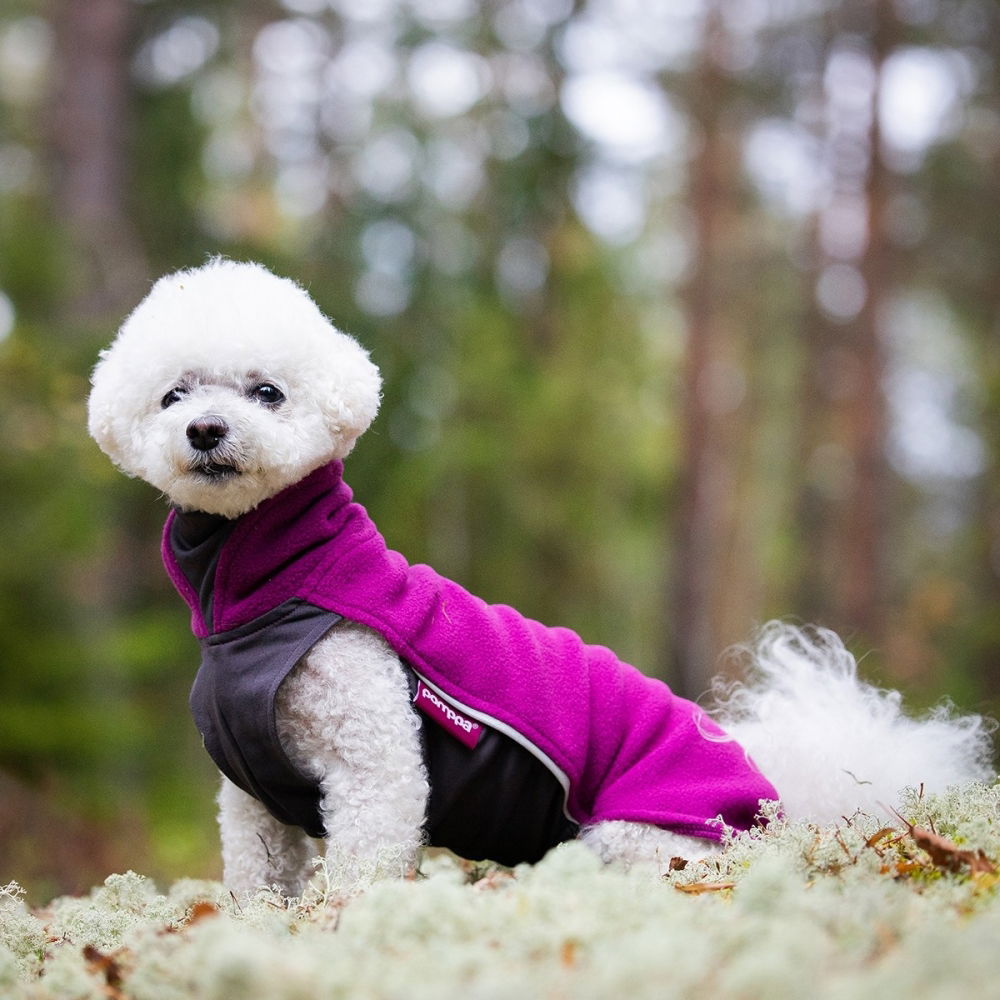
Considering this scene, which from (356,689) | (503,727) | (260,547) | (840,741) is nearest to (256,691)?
(356,689)

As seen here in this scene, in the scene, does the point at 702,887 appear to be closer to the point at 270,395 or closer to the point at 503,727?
the point at 503,727

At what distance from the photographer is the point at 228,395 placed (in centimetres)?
336

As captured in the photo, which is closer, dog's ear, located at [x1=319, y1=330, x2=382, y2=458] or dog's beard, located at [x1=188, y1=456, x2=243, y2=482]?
dog's beard, located at [x1=188, y1=456, x2=243, y2=482]

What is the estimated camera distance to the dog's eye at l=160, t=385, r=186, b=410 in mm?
3404

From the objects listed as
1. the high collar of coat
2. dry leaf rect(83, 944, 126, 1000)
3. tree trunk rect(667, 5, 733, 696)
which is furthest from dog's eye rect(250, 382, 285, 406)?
tree trunk rect(667, 5, 733, 696)

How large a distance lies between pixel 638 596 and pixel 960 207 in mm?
6920

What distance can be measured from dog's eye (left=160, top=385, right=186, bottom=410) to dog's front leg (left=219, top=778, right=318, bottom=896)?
4.03 ft

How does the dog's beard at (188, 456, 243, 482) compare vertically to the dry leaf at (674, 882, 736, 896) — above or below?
above

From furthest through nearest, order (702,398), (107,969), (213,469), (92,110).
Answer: (702,398) → (92,110) → (213,469) → (107,969)

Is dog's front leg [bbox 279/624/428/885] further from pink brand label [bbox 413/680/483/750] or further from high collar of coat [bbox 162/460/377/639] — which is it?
high collar of coat [bbox 162/460/377/639]

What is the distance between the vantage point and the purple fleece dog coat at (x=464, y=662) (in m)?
3.27

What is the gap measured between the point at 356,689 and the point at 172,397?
1.04 meters

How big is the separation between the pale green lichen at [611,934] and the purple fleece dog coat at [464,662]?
1.43 feet

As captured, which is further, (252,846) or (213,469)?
(252,846)
